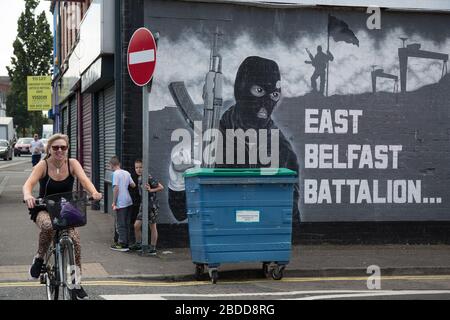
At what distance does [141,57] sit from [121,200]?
2216 mm

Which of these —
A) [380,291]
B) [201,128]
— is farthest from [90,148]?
[380,291]

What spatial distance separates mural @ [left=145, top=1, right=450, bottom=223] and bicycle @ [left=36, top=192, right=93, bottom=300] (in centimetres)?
475

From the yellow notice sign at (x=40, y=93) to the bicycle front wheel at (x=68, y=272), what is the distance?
2542 centimetres

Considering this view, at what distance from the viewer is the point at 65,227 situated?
6.81 m

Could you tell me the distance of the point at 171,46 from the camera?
1171 cm

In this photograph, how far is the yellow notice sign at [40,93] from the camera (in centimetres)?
3155

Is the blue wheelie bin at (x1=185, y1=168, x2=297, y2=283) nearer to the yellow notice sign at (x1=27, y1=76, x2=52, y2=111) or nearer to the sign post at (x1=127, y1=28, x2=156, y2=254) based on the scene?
the sign post at (x1=127, y1=28, x2=156, y2=254)

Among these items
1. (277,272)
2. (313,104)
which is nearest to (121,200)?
(277,272)

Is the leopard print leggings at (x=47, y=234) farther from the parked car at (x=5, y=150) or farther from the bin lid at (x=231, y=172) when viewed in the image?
the parked car at (x=5, y=150)

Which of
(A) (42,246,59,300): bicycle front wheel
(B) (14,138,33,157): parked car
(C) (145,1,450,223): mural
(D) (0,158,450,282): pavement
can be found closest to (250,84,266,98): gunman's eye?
(C) (145,1,450,223): mural

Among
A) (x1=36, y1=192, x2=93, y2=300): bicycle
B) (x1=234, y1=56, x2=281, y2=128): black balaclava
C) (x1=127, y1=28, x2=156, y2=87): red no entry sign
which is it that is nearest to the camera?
(x1=36, y1=192, x2=93, y2=300): bicycle

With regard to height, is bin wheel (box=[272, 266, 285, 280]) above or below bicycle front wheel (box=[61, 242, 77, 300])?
below

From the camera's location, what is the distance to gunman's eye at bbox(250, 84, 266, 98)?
12070mm

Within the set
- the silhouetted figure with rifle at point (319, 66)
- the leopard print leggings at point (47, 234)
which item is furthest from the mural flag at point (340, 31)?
the leopard print leggings at point (47, 234)
